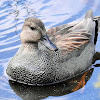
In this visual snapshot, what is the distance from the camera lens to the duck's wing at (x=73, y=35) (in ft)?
23.7

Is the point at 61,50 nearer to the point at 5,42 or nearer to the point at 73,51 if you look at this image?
the point at 73,51

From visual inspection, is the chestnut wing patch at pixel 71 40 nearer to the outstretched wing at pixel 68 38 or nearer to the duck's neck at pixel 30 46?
the outstretched wing at pixel 68 38

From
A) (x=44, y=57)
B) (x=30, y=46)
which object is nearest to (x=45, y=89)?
(x=44, y=57)

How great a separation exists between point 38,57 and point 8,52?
160cm

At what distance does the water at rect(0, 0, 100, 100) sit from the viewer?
265 inches

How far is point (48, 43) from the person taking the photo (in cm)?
656

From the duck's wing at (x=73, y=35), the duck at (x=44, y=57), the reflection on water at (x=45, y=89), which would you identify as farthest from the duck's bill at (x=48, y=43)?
the reflection on water at (x=45, y=89)

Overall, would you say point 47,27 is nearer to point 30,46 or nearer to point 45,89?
point 30,46

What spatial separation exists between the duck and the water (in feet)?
0.61

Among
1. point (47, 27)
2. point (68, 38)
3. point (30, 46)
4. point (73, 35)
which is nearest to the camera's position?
point (30, 46)

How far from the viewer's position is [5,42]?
871 centimetres

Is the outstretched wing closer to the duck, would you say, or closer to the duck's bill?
the duck

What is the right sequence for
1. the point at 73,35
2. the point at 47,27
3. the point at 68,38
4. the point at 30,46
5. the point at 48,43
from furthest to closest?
the point at 47,27 → the point at 73,35 → the point at 68,38 → the point at 30,46 → the point at 48,43

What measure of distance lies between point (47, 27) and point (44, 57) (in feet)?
8.89
